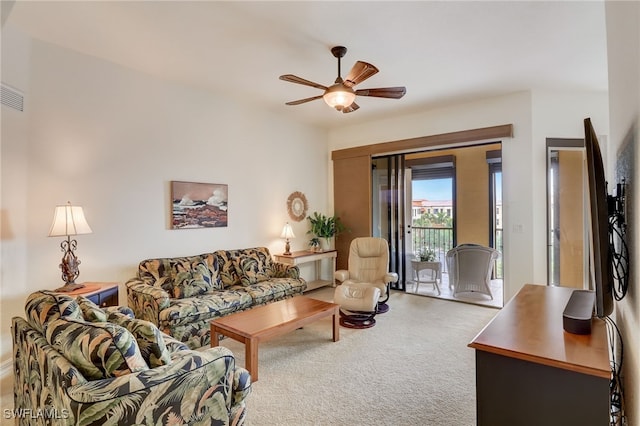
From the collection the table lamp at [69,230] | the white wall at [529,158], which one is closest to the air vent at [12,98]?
the table lamp at [69,230]

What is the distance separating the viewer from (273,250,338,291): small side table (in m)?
4.95

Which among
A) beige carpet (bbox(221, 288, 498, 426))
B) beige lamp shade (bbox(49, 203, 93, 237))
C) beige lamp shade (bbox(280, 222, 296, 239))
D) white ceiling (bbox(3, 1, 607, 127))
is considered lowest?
beige carpet (bbox(221, 288, 498, 426))

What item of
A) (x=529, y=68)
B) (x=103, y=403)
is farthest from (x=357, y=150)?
(x=103, y=403)

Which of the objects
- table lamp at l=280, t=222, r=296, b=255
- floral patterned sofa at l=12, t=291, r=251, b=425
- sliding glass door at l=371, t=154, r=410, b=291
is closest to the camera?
floral patterned sofa at l=12, t=291, r=251, b=425

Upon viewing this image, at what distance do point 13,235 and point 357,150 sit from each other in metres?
4.67

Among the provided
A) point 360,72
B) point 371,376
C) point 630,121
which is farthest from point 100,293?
point 630,121

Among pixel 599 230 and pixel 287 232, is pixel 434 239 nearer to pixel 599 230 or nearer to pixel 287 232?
pixel 287 232

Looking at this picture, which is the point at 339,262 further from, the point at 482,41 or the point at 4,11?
the point at 4,11

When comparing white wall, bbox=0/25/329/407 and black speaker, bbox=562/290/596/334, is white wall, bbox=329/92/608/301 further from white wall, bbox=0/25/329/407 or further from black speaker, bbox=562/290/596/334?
white wall, bbox=0/25/329/407

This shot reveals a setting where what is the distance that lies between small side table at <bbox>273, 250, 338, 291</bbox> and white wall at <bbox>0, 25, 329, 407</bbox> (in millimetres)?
556

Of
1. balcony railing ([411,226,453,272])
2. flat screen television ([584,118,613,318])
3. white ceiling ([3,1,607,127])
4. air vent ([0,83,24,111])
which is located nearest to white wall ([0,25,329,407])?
air vent ([0,83,24,111])

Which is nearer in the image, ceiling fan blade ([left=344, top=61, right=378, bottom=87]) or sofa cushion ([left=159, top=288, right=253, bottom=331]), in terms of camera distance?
ceiling fan blade ([left=344, top=61, right=378, bottom=87])

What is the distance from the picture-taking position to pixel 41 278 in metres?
2.98

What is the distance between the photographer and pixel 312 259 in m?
5.26
